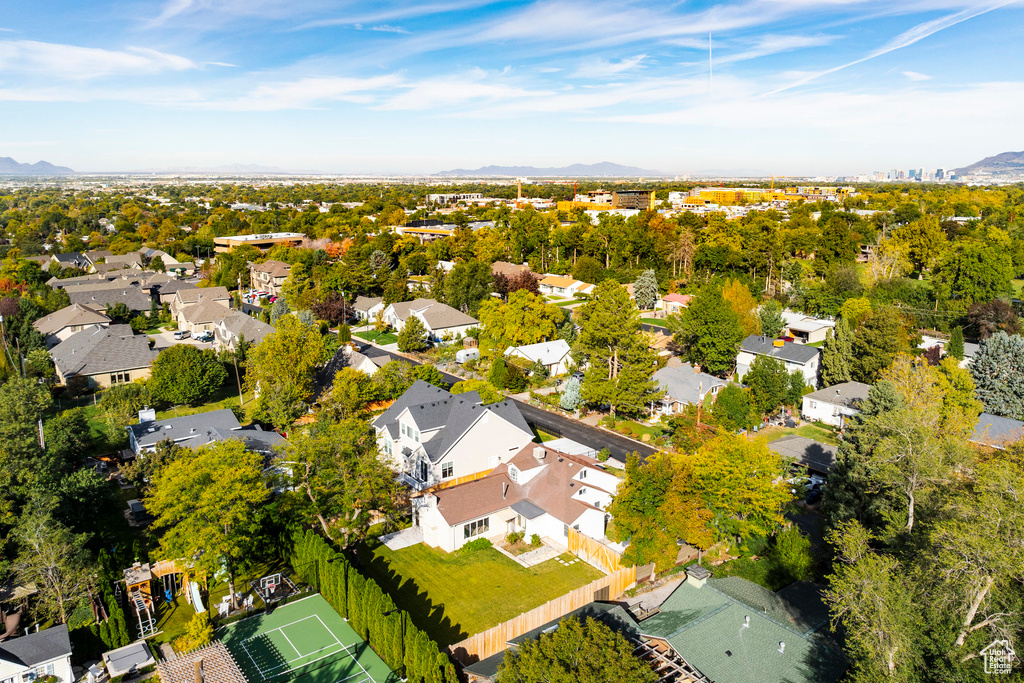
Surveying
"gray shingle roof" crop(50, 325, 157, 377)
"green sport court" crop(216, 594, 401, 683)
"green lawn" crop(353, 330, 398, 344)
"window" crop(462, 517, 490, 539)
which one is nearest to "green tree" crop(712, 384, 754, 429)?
"window" crop(462, 517, 490, 539)

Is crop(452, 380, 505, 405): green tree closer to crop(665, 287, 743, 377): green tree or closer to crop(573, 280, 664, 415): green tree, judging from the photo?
crop(573, 280, 664, 415): green tree

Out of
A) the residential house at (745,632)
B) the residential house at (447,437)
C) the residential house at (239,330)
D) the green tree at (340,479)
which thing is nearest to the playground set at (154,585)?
the green tree at (340,479)

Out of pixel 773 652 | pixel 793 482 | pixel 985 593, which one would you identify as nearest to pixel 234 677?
pixel 773 652

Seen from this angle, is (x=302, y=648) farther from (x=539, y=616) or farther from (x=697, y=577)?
(x=697, y=577)

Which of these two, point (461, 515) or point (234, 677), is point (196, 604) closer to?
point (234, 677)

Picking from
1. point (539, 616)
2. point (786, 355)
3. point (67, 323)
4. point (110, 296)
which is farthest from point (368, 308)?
point (539, 616)

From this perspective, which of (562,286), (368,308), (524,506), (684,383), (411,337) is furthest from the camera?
(562,286)

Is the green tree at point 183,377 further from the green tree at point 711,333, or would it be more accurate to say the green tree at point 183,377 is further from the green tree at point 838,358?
the green tree at point 838,358
